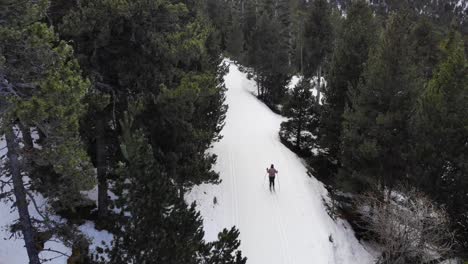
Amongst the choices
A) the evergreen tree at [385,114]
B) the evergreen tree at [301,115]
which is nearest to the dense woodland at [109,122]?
the evergreen tree at [385,114]

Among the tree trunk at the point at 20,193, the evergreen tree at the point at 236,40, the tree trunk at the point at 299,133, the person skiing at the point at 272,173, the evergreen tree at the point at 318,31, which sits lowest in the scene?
the tree trunk at the point at 20,193

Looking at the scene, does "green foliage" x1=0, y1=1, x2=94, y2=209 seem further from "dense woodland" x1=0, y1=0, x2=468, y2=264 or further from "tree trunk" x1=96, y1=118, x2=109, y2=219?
"tree trunk" x1=96, y1=118, x2=109, y2=219

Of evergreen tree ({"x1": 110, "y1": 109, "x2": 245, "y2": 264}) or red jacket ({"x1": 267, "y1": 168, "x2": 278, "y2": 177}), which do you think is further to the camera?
red jacket ({"x1": 267, "y1": 168, "x2": 278, "y2": 177})

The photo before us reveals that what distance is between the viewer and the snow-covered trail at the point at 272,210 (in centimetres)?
1798

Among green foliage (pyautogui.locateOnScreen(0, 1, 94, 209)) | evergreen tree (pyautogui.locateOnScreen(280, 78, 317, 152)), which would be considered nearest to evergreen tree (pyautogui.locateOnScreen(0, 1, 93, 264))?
green foliage (pyautogui.locateOnScreen(0, 1, 94, 209))

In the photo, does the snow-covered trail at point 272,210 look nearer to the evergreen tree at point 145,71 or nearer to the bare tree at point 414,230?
the bare tree at point 414,230

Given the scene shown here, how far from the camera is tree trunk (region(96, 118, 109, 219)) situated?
14164 mm

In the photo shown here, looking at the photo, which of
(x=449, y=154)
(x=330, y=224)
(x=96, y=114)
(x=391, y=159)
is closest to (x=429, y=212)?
(x=449, y=154)

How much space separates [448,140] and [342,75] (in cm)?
837

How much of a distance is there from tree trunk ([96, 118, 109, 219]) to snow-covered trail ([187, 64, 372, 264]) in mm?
5148

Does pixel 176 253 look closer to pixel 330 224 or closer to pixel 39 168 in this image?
pixel 39 168

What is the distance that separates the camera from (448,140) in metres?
16.6

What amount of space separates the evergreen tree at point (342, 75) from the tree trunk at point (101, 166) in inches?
Answer: 545

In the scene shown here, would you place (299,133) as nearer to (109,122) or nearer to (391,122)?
(391,122)
